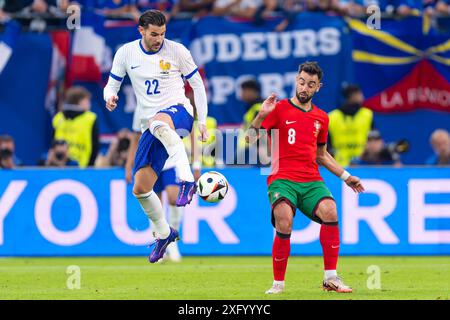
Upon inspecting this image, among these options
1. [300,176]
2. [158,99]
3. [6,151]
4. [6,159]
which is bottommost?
[300,176]

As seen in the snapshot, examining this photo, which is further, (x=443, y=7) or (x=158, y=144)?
(x=443, y=7)

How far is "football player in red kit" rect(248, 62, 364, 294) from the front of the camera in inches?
395

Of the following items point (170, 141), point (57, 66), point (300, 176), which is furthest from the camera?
point (57, 66)

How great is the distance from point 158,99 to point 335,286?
268 centimetres

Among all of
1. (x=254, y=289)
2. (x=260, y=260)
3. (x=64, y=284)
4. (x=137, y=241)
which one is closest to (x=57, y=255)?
(x=137, y=241)

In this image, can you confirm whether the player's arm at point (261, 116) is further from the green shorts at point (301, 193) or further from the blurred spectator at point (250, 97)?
the blurred spectator at point (250, 97)

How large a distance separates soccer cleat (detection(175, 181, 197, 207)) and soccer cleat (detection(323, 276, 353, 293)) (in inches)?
59.0

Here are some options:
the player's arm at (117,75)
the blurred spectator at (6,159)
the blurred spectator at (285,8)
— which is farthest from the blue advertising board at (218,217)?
the player's arm at (117,75)

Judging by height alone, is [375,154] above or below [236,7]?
below

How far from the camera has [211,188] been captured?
10883 millimetres

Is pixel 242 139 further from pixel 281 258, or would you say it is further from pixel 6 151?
pixel 281 258

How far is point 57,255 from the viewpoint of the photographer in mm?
15242

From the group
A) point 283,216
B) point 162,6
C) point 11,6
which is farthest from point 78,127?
point 283,216

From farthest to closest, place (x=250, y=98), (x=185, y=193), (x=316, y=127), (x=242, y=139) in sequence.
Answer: (x=242, y=139)
(x=250, y=98)
(x=185, y=193)
(x=316, y=127)
